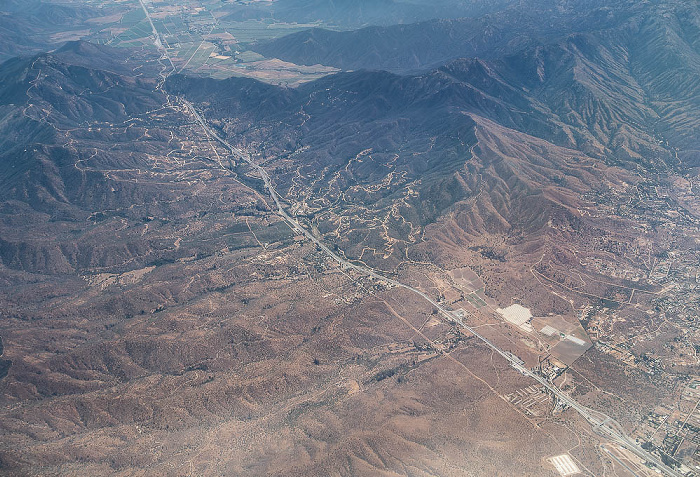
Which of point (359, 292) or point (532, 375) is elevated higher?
point (359, 292)

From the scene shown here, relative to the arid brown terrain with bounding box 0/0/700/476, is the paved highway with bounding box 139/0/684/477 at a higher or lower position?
lower

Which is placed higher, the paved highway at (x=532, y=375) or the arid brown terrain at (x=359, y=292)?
the arid brown terrain at (x=359, y=292)

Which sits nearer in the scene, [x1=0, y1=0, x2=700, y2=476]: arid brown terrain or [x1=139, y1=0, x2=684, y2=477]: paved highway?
[x1=139, y1=0, x2=684, y2=477]: paved highway

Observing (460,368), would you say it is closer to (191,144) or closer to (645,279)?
(645,279)

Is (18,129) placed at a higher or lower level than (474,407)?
higher

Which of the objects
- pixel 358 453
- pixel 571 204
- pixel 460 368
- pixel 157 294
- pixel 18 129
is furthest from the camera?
pixel 18 129

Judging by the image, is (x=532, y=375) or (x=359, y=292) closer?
(x=532, y=375)

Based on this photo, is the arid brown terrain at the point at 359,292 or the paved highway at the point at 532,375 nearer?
the paved highway at the point at 532,375

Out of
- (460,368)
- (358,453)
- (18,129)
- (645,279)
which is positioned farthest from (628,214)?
(18,129)

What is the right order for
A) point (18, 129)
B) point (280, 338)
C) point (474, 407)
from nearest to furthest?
point (474, 407) < point (280, 338) < point (18, 129)

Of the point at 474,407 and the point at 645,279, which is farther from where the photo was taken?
the point at 645,279

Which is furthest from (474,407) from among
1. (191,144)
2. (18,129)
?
(18,129)
